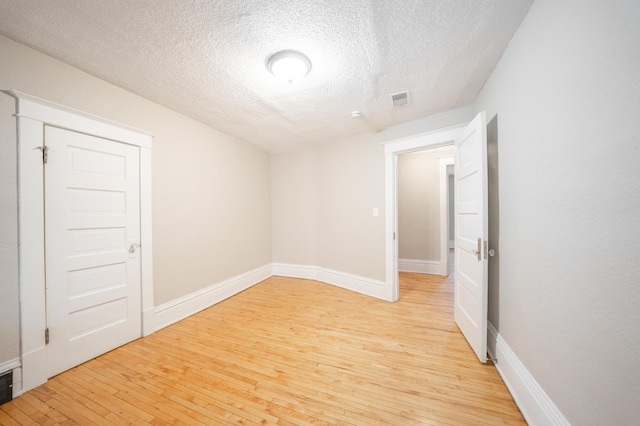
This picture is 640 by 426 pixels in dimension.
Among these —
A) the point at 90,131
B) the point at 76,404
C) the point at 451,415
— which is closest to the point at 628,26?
the point at 451,415

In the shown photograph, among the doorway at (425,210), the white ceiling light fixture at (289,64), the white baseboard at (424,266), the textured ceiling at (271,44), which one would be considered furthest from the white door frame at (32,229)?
the white baseboard at (424,266)

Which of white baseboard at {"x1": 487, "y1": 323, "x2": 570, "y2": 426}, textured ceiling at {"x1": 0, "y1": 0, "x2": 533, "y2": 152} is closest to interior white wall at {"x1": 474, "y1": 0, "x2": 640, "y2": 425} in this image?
white baseboard at {"x1": 487, "y1": 323, "x2": 570, "y2": 426}

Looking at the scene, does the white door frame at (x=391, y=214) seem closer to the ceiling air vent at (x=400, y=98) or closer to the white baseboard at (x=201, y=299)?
the ceiling air vent at (x=400, y=98)

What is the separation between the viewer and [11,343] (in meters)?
1.54

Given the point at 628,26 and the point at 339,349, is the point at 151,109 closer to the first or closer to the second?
the point at 339,349

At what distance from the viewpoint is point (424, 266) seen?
14.8ft

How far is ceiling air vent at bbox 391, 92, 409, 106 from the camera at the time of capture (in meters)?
2.29

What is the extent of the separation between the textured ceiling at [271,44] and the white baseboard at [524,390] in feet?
7.56

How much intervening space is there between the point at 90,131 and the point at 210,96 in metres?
1.10

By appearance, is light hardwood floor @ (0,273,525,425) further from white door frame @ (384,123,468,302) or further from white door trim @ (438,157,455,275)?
white door trim @ (438,157,455,275)

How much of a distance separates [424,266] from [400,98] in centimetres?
346

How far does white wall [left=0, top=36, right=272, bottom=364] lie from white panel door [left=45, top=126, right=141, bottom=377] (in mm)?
195

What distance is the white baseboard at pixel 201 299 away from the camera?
249 centimetres

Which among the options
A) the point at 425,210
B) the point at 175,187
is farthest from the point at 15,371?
the point at 425,210
